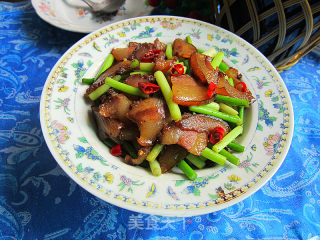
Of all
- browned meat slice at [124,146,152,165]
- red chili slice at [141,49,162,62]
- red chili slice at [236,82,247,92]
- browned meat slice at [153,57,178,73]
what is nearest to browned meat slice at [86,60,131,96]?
red chili slice at [141,49,162,62]

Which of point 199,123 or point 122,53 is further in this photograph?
point 122,53

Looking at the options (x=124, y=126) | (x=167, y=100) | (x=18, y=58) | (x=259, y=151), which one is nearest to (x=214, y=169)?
(x=259, y=151)

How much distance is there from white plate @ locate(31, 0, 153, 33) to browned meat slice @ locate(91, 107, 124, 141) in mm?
1167

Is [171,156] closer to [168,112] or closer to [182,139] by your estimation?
[182,139]

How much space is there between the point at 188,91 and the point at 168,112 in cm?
17

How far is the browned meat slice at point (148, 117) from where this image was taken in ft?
4.90

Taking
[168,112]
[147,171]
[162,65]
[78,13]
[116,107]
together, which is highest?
[162,65]

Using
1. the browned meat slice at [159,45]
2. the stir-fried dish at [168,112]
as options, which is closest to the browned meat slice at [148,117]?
the stir-fried dish at [168,112]

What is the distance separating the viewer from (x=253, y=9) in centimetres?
200

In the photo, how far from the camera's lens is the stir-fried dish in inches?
59.7

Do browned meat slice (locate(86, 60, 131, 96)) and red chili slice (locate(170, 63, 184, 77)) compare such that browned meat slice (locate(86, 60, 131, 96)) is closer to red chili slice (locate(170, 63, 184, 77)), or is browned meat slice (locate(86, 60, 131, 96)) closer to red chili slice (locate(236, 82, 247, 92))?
red chili slice (locate(170, 63, 184, 77))

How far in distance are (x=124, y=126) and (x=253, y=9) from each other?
51.6 inches

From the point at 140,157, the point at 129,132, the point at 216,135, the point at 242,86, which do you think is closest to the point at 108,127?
the point at 129,132

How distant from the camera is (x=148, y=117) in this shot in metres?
1.49
